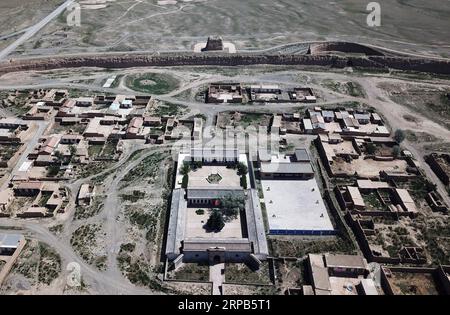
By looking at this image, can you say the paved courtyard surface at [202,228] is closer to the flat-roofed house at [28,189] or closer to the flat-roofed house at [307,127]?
the flat-roofed house at [28,189]

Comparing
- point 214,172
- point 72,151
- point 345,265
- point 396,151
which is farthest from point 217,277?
point 396,151

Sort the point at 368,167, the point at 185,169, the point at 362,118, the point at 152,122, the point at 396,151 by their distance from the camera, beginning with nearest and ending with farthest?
1. the point at 185,169
2. the point at 368,167
3. the point at 396,151
4. the point at 152,122
5. the point at 362,118

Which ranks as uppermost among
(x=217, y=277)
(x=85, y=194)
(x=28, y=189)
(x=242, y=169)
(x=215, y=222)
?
(x=242, y=169)

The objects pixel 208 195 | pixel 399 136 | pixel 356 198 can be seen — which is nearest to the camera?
pixel 208 195

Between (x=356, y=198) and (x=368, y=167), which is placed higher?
(x=368, y=167)

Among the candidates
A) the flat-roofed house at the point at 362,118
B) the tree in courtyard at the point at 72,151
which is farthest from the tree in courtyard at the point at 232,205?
the flat-roofed house at the point at 362,118

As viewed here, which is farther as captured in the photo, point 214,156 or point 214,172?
point 214,156

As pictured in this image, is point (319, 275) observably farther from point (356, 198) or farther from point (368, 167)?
point (368, 167)
